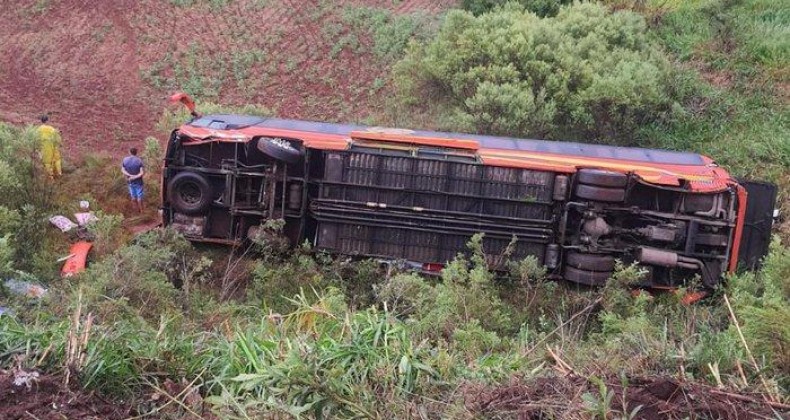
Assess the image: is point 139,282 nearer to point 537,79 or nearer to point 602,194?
point 602,194

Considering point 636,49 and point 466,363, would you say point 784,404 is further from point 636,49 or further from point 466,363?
point 636,49

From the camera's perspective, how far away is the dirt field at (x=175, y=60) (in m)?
15.2

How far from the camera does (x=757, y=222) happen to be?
29.9 ft

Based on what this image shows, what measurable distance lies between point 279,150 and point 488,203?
263 cm

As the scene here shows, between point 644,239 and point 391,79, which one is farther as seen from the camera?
point 391,79

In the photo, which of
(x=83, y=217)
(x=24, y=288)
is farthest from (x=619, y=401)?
(x=83, y=217)

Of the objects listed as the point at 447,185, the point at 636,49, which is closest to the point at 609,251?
the point at 447,185

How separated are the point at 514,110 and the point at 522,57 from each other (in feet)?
4.34

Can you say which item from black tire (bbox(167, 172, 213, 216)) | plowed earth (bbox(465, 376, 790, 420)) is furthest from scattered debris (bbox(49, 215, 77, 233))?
plowed earth (bbox(465, 376, 790, 420))

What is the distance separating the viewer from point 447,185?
28.9 feet

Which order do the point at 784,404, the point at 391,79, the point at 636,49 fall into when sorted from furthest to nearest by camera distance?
the point at 391,79
the point at 636,49
the point at 784,404

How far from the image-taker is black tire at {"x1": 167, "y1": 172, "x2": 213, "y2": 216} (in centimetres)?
909

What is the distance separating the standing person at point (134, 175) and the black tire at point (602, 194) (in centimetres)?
637

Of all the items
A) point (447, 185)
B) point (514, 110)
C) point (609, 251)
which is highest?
point (514, 110)
